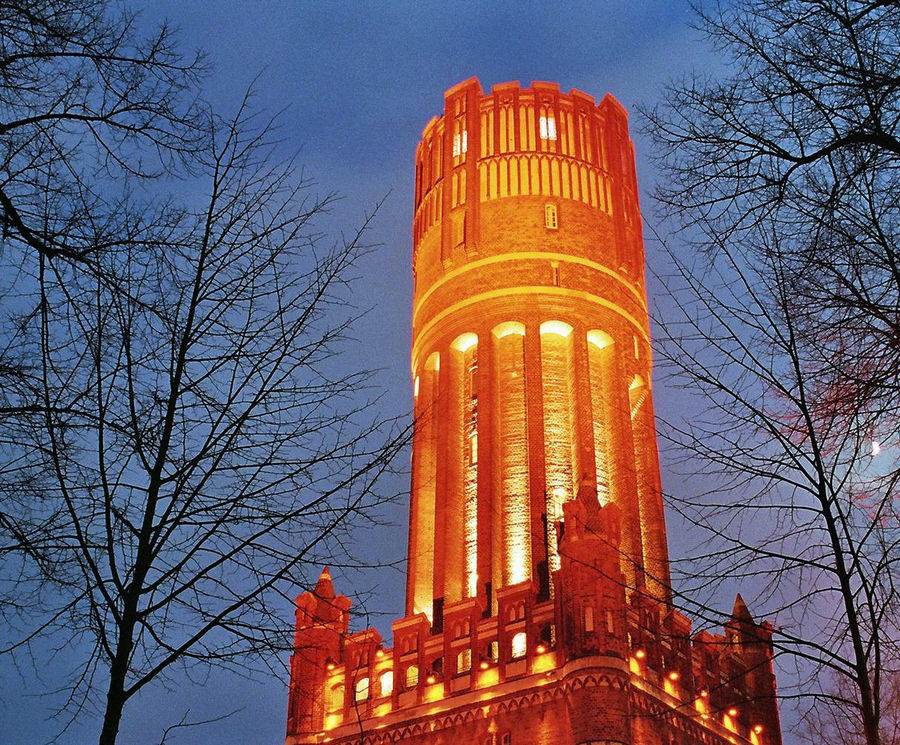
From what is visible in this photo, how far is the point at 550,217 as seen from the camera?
50.1m

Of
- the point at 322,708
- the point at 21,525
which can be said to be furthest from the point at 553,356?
the point at 21,525

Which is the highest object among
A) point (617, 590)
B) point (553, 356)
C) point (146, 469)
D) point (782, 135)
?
point (553, 356)

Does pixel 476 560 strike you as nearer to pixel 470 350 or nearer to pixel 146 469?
pixel 470 350

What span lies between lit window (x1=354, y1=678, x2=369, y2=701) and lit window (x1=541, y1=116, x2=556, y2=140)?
2323 centimetres

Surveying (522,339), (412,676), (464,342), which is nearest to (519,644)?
(412,676)

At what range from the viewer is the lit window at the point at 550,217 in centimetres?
4981

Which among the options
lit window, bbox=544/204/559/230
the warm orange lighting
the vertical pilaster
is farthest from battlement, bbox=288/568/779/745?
lit window, bbox=544/204/559/230

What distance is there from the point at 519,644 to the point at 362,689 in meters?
5.98

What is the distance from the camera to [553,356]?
156 ft

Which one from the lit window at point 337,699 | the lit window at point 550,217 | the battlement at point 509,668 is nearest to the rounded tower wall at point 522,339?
the lit window at point 550,217

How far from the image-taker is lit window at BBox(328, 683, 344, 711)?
41812mm

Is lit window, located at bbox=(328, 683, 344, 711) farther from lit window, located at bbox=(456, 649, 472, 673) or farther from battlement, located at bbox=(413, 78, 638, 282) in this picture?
battlement, located at bbox=(413, 78, 638, 282)

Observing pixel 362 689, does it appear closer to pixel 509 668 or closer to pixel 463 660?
pixel 463 660

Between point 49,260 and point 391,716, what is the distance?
31.5 meters
